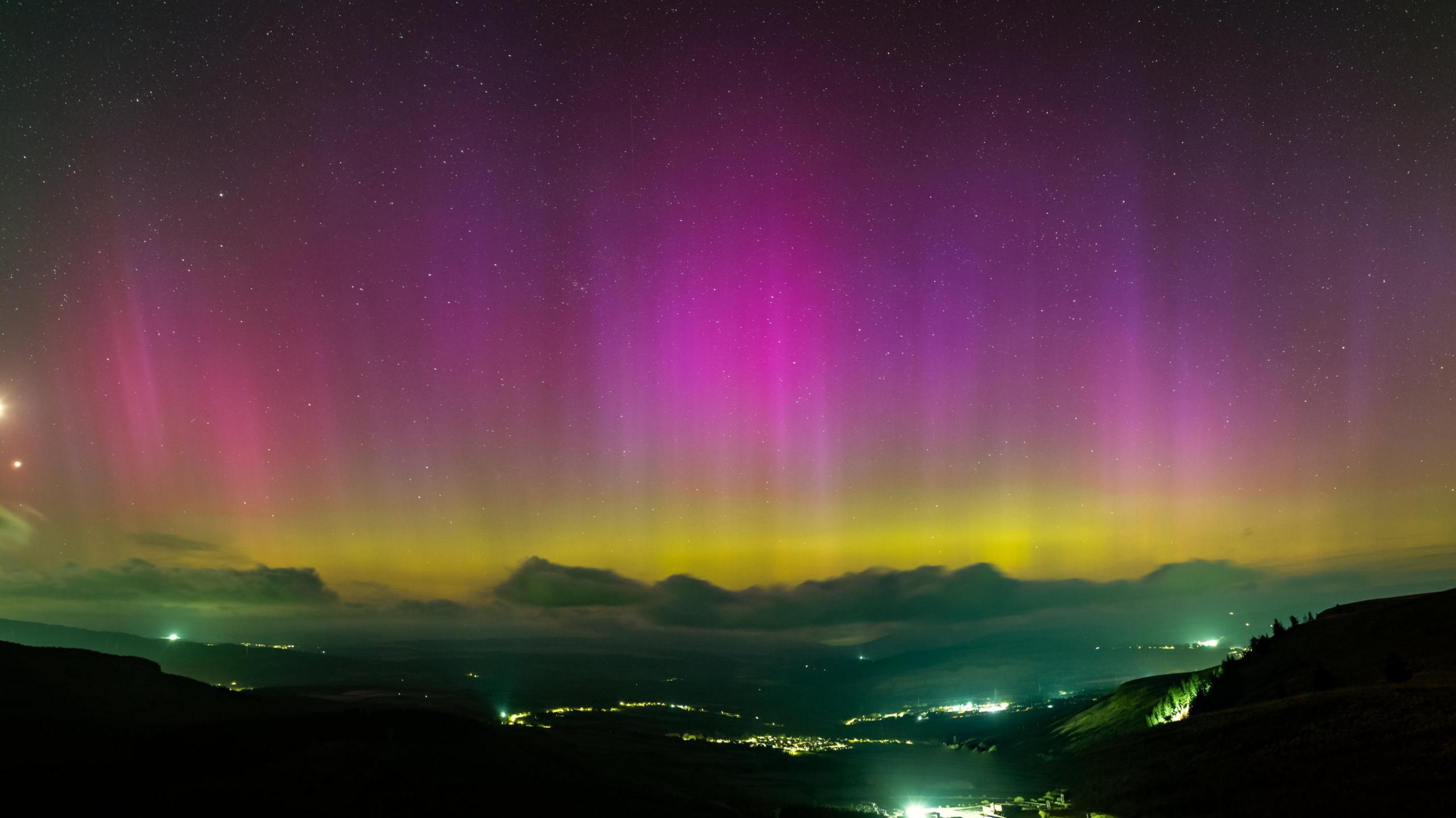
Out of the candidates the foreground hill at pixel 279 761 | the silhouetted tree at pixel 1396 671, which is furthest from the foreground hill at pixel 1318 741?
the foreground hill at pixel 279 761

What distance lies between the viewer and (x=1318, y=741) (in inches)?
1916

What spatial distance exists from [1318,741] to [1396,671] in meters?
19.1

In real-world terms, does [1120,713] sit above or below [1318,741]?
below

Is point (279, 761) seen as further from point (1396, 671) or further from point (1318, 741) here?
point (1396, 671)

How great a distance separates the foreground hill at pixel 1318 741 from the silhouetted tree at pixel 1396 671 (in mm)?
151

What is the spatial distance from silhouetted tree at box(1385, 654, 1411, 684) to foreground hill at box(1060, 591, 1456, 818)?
0.15 m

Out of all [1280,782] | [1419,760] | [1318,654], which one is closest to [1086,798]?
[1280,782]

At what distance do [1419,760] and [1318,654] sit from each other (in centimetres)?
4958

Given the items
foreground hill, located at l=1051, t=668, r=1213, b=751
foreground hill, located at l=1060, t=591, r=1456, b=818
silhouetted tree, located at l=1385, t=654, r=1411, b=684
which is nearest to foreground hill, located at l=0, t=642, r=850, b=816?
foreground hill, located at l=1060, t=591, r=1456, b=818

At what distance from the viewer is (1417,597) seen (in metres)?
85.4

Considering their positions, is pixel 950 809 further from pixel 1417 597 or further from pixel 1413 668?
pixel 1417 597

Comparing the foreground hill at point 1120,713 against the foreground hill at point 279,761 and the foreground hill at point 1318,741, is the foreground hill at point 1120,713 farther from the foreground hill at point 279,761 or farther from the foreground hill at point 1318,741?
the foreground hill at point 279,761

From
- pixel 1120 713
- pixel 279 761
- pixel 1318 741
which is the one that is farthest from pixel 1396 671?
pixel 279 761

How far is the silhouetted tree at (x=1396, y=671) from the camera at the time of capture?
2402 inches
